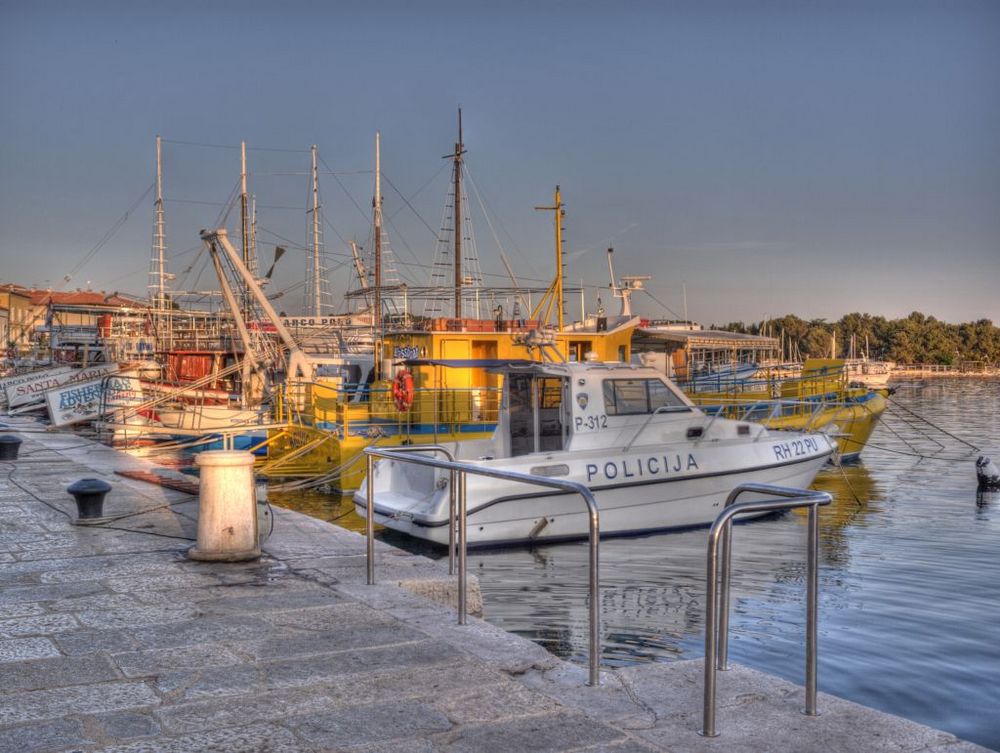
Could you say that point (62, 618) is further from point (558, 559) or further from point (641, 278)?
point (641, 278)

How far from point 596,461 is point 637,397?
168 cm

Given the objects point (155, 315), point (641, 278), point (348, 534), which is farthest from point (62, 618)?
point (155, 315)

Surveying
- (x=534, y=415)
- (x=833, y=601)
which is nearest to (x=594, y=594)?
(x=833, y=601)

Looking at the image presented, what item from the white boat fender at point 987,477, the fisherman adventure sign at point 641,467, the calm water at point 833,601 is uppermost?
the fisherman adventure sign at point 641,467

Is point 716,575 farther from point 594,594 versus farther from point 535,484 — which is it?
point 535,484

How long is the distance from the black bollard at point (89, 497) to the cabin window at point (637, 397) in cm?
816

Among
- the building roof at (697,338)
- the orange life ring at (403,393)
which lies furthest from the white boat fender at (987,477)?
the building roof at (697,338)

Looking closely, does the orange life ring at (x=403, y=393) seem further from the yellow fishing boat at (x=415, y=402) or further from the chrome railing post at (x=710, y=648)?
the chrome railing post at (x=710, y=648)

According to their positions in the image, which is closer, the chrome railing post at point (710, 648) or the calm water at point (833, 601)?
the chrome railing post at point (710, 648)

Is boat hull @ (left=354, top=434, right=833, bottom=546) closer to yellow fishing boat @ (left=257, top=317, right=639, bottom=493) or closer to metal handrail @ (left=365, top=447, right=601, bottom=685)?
yellow fishing boat @ (left=257, top=317, right=639, bottom=493)

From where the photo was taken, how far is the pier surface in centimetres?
392

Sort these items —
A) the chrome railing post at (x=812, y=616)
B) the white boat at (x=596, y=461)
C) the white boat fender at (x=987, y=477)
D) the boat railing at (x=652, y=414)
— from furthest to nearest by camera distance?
→ the white boat fender at (x=987, y=477) < the boat railing at (x=652, y=414) < the white boat at (x=596, y=461) < the chrome railing post at (x=812, y=616)

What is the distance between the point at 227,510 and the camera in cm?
720

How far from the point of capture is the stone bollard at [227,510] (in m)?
7.07
